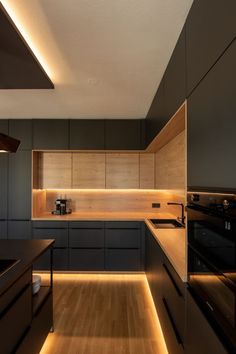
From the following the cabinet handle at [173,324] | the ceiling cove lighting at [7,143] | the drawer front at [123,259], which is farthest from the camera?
the drawer front at [123,259]

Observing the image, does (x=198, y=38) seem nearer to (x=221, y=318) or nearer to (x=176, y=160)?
(x=221, y=318)

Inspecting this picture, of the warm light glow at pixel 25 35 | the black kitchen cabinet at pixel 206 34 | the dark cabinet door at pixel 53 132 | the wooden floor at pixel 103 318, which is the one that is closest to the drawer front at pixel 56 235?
the wooden floor at pixel 103 318

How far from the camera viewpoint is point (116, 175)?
4418 millimetres

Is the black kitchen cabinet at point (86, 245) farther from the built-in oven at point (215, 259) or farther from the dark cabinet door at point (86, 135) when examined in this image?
the built-in oven at point (215, 259)

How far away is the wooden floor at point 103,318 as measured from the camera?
2245mm

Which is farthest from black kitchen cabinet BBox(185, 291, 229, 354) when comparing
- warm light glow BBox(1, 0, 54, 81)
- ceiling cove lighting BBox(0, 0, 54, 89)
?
warm light glow BBox(1, 0, 54, 81)

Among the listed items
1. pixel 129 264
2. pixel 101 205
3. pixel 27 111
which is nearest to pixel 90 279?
pixel 129 264

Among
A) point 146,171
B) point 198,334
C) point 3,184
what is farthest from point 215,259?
point 3,184

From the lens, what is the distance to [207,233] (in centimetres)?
120

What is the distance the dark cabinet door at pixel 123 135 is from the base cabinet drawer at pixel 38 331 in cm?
257

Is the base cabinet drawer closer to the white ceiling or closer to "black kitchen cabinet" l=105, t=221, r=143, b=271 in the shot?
"black kitchen cabinet" l=105, t=221, r=143, b=271

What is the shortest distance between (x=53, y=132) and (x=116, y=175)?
1346 mm

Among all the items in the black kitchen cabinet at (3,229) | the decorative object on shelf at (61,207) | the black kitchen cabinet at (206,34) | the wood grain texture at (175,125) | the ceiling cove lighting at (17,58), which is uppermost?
the ceiling cove lighting at (17,58)

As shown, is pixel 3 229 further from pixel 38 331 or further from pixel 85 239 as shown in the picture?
pixel 38 331
